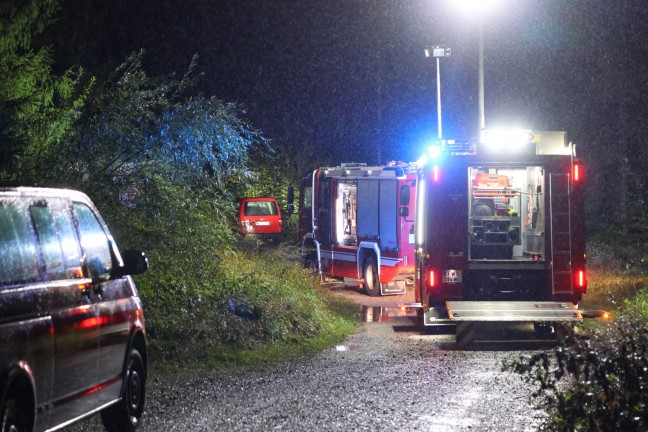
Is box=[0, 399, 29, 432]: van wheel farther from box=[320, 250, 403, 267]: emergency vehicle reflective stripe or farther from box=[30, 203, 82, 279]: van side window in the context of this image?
box=[320, 250, 403, 267]: emergency vehicle reflective stripe

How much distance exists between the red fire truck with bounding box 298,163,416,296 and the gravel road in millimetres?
6979

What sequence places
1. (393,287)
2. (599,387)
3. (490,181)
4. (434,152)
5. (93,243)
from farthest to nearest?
(393,287), (490,181), (434,152), (93,243), (599,387)

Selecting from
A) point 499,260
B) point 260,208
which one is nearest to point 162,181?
point 499,260

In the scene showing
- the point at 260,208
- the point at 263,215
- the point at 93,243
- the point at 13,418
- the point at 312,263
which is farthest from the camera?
the point at 260,208

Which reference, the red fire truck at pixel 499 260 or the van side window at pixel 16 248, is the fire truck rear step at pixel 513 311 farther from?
the van side window at pixel 16 248

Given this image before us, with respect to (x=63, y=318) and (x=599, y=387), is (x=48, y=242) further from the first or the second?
(x=599, y=387)

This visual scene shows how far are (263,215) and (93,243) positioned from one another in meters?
33.1

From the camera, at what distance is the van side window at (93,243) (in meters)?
7.98

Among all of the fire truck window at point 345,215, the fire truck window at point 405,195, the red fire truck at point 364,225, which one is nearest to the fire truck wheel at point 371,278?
the red fire truck at point 364,225

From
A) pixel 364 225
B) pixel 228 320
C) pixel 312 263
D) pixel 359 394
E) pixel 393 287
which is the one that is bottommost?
pixel 359 394

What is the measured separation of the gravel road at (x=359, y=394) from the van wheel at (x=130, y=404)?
18cm

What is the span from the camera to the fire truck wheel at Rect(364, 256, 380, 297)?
2328 centimetres

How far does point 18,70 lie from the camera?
52.9 ft

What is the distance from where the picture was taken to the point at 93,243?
8227 millimetres
